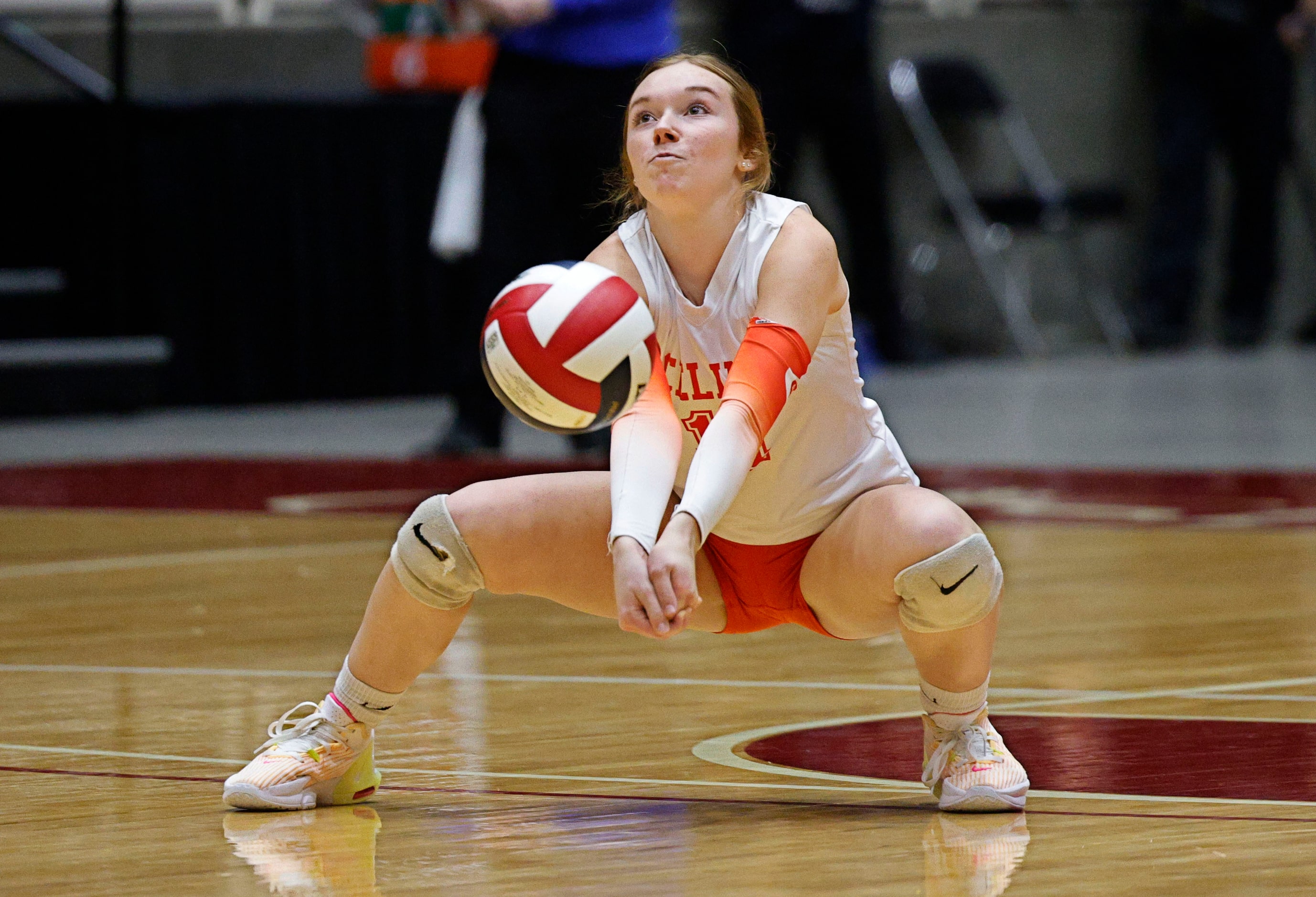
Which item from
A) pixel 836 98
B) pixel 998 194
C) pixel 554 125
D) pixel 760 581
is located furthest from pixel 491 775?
pixel 998 194

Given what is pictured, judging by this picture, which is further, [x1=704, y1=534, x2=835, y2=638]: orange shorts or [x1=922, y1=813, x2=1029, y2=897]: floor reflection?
[x1=704, y1=534, x2=835, y2=638]: orange shorts

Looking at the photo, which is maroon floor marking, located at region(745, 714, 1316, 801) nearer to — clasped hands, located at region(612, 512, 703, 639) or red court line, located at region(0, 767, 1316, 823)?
red court line, located at region(0, 767, 1316, 823)

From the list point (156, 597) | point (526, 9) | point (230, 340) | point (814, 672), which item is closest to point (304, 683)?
point (814, 672)

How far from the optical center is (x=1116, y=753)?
7.30 feet

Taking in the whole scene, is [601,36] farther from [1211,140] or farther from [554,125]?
[1211,140]

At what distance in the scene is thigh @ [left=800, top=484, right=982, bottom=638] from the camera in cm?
202

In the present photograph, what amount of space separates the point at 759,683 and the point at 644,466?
786 mm

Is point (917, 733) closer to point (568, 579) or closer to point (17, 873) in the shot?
point (568, 579)

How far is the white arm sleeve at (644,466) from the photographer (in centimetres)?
198

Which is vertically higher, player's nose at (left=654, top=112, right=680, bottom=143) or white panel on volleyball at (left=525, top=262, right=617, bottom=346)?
player's nose at (left=654, top=112, right=680, bottom=143)

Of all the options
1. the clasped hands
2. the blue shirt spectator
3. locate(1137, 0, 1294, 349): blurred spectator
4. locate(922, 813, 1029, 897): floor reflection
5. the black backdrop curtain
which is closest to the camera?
locate(922, 813, 1029, 897): floor reflection

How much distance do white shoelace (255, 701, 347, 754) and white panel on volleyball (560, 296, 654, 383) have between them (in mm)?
387

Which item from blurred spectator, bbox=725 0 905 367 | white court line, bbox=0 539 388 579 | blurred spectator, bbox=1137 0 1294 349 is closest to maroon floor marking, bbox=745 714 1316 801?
white court line, bbox=0 539 388 579

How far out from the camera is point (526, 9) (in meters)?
5.35
